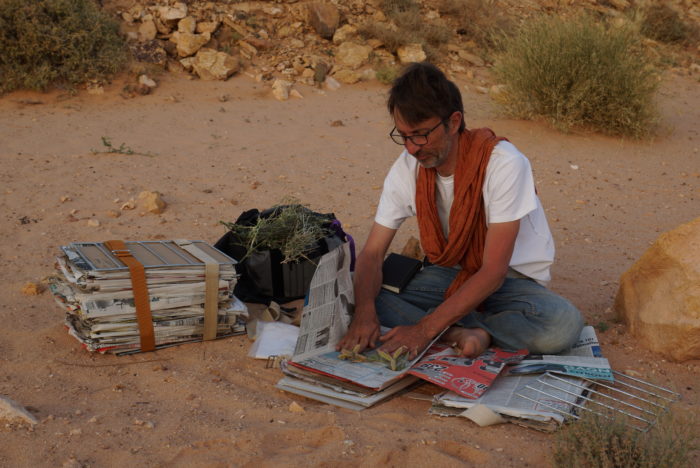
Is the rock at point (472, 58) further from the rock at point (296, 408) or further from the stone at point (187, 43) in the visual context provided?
the rock at point (296, 408)

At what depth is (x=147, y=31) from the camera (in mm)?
9148

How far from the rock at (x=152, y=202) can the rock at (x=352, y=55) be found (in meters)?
Answer: 5.64

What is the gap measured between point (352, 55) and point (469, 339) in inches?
303

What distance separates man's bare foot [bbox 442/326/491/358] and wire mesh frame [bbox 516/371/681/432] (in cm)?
29

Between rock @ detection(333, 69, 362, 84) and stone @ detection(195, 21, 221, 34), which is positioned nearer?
rock @ detection(333, 69, 362, 84)

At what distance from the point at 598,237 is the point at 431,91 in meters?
2.68

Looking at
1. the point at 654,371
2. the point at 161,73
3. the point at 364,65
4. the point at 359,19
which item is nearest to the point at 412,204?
the point at 654,371

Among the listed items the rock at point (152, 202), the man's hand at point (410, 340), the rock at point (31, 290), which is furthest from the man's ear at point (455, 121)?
the rock at point (152, 202)

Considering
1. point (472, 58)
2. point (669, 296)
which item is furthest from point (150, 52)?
point (669, 296)

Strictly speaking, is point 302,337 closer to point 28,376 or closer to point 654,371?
point 28,376

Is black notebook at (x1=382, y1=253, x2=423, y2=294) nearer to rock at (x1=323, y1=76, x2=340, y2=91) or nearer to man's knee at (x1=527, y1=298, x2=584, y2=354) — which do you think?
man's knee at (x1=527, y1=298, x2=584, y2=354)

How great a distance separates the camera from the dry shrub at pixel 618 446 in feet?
6.31

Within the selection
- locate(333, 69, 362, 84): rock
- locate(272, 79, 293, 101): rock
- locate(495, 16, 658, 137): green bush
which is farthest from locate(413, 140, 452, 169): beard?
locate(333, 69, 362, 84): rock

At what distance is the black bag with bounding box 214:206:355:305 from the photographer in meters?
3.44
